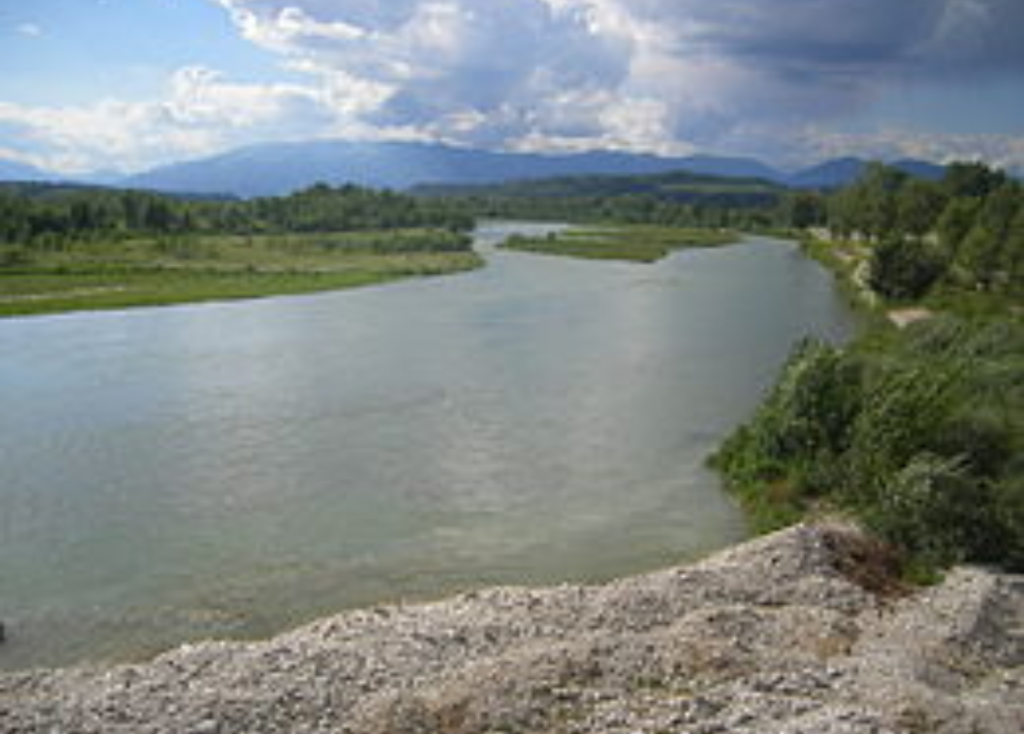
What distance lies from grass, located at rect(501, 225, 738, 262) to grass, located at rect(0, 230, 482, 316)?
1199 centimetres

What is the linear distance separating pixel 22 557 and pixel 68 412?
15588mm

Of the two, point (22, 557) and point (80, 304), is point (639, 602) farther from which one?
point (80, 304)

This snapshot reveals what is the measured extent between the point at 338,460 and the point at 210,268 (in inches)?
2481

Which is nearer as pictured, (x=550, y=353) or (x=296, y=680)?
(x=296, y=680)

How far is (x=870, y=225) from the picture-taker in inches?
3831

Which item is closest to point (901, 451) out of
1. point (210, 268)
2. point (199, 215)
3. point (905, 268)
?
point (905, 268)

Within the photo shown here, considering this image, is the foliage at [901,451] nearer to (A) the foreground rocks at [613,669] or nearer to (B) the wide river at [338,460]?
(A) the foreground rocks at [613,669]

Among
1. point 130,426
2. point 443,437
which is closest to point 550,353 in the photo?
point 443,437

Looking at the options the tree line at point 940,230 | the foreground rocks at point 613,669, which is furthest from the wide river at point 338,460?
the tree line at point 940,230

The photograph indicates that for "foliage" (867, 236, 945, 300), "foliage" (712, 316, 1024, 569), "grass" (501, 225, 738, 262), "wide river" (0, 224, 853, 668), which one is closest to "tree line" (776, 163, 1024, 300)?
"foliage" (867, 236, 945, 300)

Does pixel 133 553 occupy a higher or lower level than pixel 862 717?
lower

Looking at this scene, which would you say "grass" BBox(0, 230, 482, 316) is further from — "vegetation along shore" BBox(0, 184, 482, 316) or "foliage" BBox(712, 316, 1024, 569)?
"foliage" BBox(712, 316, 1024, 569)

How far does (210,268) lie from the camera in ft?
291

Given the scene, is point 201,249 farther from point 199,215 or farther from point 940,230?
point 940,230
